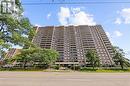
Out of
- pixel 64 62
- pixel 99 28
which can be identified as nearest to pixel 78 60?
pixel 64 62

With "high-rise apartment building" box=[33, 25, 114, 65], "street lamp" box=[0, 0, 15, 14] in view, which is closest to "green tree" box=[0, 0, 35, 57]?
"street lamp" box=[0, 0, 15, 14]

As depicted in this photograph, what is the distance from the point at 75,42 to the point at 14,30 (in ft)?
436

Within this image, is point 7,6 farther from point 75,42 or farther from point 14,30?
point 75,42

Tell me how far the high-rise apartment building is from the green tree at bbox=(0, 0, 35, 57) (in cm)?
11745

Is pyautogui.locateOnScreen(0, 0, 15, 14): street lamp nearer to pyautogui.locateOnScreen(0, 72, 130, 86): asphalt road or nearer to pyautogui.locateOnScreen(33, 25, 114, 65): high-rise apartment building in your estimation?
pyautogui.locateOnScreen(0, 72, 130, 86): asphalt road

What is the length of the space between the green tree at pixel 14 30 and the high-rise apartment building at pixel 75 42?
11745cm

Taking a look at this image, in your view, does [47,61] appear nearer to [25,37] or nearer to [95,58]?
[95,58]

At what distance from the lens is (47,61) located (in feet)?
293

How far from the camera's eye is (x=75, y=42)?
147125 mm

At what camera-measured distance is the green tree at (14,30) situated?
45.8 ft

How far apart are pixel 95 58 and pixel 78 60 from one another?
46.3m

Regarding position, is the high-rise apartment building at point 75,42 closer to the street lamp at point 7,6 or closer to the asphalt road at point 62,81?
the asphalt road at point 62,81

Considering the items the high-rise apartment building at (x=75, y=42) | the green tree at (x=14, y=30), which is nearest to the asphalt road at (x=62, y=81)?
the green tree at (x=14, y=30)

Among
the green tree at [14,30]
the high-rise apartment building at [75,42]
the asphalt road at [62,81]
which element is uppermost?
the high-rise apartment building at [75,42]
